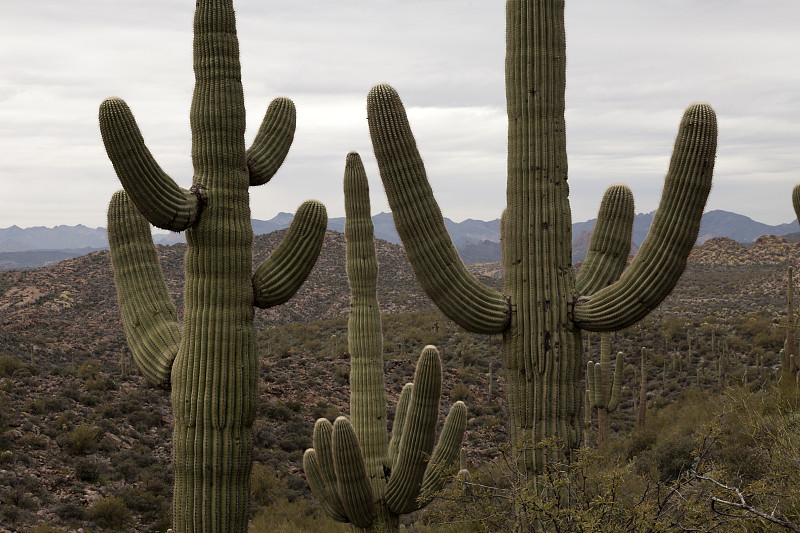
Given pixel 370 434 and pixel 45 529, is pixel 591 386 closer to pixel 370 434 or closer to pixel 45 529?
pixel 370 434

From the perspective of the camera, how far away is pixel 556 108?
5625mm

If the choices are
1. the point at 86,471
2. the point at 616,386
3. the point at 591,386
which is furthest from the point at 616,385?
A: the point at 86,471

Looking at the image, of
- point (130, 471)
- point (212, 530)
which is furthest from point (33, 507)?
point (212, 530)

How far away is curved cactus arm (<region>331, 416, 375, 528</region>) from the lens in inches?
321

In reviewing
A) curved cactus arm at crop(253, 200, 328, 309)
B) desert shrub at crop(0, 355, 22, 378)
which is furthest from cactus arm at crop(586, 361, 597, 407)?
desert shrub at crop(0, 355, 22, 378)

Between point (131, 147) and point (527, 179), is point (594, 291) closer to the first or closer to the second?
point (527, 179)

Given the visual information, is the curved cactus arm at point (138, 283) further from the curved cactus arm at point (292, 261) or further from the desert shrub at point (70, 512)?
the desert shrub at point (70, 512)

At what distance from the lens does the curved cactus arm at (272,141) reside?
22.9 feet

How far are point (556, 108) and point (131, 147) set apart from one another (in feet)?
11.6

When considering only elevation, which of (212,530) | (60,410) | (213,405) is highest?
(213,405)

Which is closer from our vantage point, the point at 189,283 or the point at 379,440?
the point at 189,283

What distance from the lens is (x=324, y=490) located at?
8.95 metres

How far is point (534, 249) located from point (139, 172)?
3.35m

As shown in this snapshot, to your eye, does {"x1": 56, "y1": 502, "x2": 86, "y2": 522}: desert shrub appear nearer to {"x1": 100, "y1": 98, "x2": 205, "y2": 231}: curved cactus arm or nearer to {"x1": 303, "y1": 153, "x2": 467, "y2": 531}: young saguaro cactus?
{"x1": 303, "y1": 153, "x2": 467, "y2": 531}: young saguaro cactus
